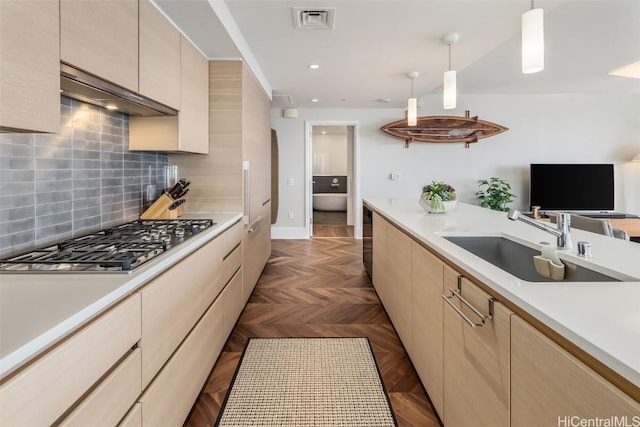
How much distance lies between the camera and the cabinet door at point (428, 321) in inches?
58.6

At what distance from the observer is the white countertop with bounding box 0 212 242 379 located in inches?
26.6

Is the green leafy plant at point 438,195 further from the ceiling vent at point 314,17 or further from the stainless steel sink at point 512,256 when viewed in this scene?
the ceiling vent at point 314,17

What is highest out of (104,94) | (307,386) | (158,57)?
(158,57)

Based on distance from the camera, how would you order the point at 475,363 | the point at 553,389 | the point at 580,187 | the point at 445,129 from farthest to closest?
1. the point at 445,129
2. the point at 580,187
3. the point at 475,363
4. the point at 553,389

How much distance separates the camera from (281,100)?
211 inches

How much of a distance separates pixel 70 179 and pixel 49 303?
1.05 m

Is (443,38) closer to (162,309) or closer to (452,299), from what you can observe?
(452,299)

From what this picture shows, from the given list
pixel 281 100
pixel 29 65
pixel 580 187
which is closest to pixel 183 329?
pixel 29 65

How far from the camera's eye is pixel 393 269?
2.41 meters

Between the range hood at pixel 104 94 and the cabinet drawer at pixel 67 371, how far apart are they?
0.87 m

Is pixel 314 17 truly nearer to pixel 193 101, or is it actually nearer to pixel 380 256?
pixel 193 101

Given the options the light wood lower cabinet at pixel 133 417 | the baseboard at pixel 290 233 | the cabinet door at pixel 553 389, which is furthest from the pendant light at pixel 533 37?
the baseboard at pixel 290 233

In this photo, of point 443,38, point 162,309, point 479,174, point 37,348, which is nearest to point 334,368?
point 162,309

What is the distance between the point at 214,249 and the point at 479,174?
5.31 meters
